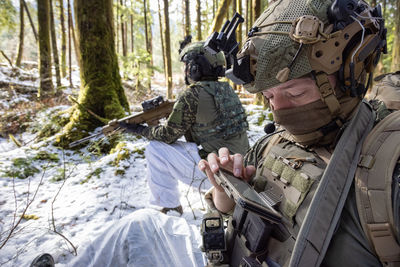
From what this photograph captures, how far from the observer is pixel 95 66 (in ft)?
17.3

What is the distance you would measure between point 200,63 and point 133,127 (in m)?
1.48

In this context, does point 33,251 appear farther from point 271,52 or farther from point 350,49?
point 350,49

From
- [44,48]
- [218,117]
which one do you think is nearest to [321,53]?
[218,117]

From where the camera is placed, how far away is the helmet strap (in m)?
1.08

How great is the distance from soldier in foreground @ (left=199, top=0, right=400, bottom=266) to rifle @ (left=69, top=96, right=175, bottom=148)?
2574 millimetres

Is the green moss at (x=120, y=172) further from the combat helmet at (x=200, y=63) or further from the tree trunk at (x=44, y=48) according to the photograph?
the tree trunk at (x=44, y=48)

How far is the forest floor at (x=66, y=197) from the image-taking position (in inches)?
88.5

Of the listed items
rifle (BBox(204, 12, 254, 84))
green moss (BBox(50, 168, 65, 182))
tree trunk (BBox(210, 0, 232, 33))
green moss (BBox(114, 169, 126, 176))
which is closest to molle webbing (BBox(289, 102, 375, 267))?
rifle (BBox(204, 12, 254, 84))

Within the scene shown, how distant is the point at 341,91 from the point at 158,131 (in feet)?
8.15

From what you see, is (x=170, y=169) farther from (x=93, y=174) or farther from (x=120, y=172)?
(x=93, y=174)

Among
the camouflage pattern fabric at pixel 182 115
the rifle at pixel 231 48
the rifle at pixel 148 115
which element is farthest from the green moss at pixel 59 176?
the rifle at pixel 231 48

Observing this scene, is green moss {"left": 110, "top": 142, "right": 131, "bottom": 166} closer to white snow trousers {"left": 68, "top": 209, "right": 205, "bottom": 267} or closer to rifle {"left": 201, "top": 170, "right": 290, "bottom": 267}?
white snow trousers {"left": 68, "top": 209, "right": 205, "bottom": 267}

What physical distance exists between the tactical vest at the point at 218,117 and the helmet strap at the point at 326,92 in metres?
1.99

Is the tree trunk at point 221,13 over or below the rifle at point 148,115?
over
